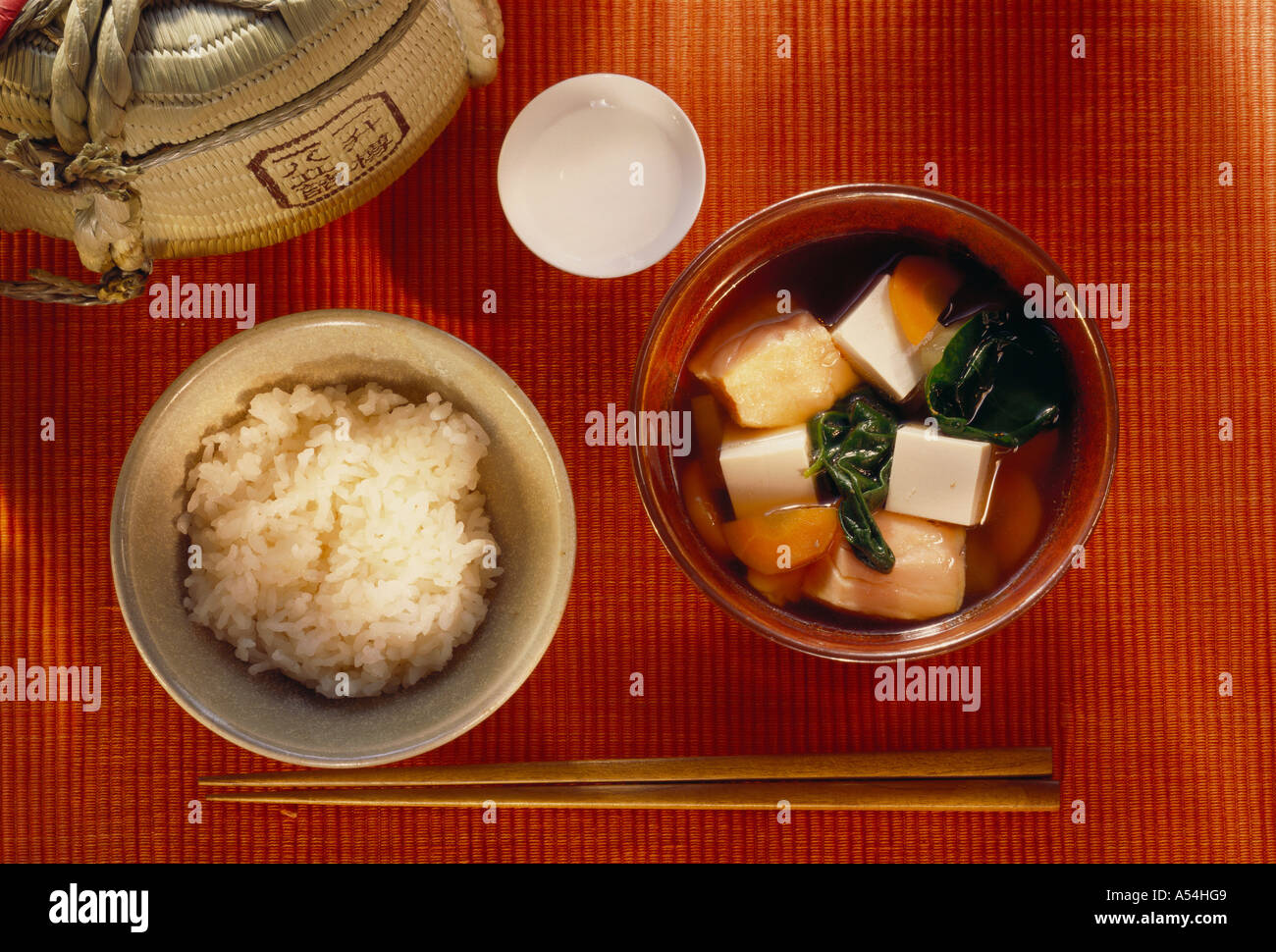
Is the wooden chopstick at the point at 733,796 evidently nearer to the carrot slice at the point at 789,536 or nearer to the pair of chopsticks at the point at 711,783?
the pair of chopsticks at the point at 711,783

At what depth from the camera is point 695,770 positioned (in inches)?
60.6

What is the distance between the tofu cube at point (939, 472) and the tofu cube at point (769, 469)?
0.11 meters

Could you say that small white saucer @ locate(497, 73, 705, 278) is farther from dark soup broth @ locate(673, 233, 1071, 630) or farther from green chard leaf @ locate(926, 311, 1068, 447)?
green chard leaf @ locate(926, 311, 1068, 447)

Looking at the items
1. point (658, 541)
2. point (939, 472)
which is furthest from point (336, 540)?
point (939, 472)

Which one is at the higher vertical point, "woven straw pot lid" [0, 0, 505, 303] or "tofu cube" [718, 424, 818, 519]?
"woven straw pot lid" [0, 0, 505, 303]

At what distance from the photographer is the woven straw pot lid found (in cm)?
112

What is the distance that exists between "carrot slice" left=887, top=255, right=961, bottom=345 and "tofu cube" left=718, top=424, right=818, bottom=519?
7.3 inches

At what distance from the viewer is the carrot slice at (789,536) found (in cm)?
132

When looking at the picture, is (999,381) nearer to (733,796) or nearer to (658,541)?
(658,541)

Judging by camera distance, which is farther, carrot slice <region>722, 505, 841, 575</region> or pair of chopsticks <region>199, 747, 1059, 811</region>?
pair of chopsticks <region>199, 747, 1059, 811</region>

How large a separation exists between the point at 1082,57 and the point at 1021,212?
25 cm

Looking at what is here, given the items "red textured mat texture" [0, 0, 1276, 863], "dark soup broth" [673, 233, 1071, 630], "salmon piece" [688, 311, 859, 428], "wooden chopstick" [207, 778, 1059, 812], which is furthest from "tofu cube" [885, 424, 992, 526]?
"wooden chopstick" [207, 778, 1059, 812]

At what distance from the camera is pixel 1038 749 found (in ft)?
5.02

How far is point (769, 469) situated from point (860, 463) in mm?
113
